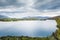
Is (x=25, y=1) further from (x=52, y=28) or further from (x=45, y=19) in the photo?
(x=52, y=28)

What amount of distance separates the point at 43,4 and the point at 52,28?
0.42m

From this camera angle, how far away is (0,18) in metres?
2.48

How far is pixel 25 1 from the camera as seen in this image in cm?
253

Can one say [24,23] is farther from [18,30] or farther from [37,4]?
[37,4]

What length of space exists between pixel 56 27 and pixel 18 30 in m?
0.63

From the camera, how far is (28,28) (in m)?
2.49

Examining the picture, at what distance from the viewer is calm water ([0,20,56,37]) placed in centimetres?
247

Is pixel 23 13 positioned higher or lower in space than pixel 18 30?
higher

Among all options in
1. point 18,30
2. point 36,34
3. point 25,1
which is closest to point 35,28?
point 36,34

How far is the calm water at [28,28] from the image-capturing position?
247 centimetres

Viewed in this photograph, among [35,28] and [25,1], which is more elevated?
[25,1]

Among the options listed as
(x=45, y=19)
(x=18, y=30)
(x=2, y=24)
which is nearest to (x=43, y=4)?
(x=45, y=19)

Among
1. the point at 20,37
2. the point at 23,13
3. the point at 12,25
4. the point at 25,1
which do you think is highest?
the point at 25,1

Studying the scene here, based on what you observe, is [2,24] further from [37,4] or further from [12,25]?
[37,4]
